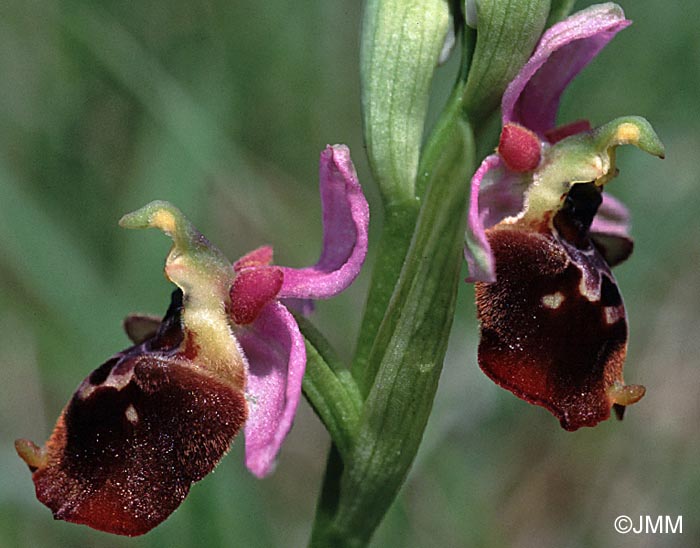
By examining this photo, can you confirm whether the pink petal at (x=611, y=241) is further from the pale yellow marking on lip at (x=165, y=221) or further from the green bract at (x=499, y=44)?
the pale yellow marking on lip at (x=165, y=221)

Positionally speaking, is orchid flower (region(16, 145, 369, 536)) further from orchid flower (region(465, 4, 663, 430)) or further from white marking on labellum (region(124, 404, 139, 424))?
orchid flower (region(465, 4, 663, 430))

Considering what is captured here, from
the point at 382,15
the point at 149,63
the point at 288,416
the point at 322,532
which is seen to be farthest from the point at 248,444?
the point at 149,63

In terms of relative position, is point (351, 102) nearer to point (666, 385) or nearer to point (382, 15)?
point (666, 385)

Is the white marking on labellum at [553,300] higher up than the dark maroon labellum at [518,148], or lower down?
lower down

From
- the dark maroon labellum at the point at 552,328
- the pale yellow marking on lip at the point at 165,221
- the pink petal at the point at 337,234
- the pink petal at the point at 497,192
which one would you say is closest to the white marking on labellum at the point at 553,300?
the dark maroon labellum at the point at 552,328

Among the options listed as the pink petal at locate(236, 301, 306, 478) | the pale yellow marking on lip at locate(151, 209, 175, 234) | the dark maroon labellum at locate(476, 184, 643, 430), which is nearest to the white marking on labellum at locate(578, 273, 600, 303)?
the dark maroon labellum at locate(476, 184, 643, 430)

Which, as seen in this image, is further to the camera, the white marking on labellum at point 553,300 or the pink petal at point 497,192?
the pink petal at point 497,192

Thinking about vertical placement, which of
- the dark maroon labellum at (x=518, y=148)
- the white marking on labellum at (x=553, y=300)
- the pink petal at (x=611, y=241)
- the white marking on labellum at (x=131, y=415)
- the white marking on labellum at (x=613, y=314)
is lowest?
the pink petal at (x=611, y=241)

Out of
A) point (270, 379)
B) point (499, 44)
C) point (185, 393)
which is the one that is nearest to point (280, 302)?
point (270, 379)
